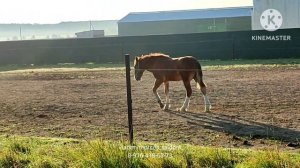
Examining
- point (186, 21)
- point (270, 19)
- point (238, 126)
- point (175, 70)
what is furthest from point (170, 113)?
point (186, 21)

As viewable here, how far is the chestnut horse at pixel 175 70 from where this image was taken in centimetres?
1091

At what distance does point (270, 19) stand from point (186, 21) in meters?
22.8

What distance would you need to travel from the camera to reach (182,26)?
185ft

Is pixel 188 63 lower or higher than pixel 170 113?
higher

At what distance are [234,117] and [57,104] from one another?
512cm

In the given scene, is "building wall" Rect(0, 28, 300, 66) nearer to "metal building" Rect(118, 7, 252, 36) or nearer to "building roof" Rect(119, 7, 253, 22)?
"metal building" Rect(118, 7, 252, 36)

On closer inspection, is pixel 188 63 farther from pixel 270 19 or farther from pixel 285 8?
pixel 285 8

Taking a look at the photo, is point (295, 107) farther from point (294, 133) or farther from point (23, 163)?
point (23, 163)

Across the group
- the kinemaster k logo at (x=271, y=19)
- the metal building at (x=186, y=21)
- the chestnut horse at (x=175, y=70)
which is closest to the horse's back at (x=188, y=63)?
the chestnut horse at (x=175, y=70)

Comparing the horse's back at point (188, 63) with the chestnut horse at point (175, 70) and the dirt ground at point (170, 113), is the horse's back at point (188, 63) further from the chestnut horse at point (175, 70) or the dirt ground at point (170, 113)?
the dirt ground at point (170, 113)

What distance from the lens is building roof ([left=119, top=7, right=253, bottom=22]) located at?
55469mm

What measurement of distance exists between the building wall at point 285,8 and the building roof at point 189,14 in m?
18.5

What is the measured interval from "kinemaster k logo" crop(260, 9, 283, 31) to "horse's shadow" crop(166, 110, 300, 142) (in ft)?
79.5

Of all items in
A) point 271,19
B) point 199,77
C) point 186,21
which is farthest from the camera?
point 186,21
